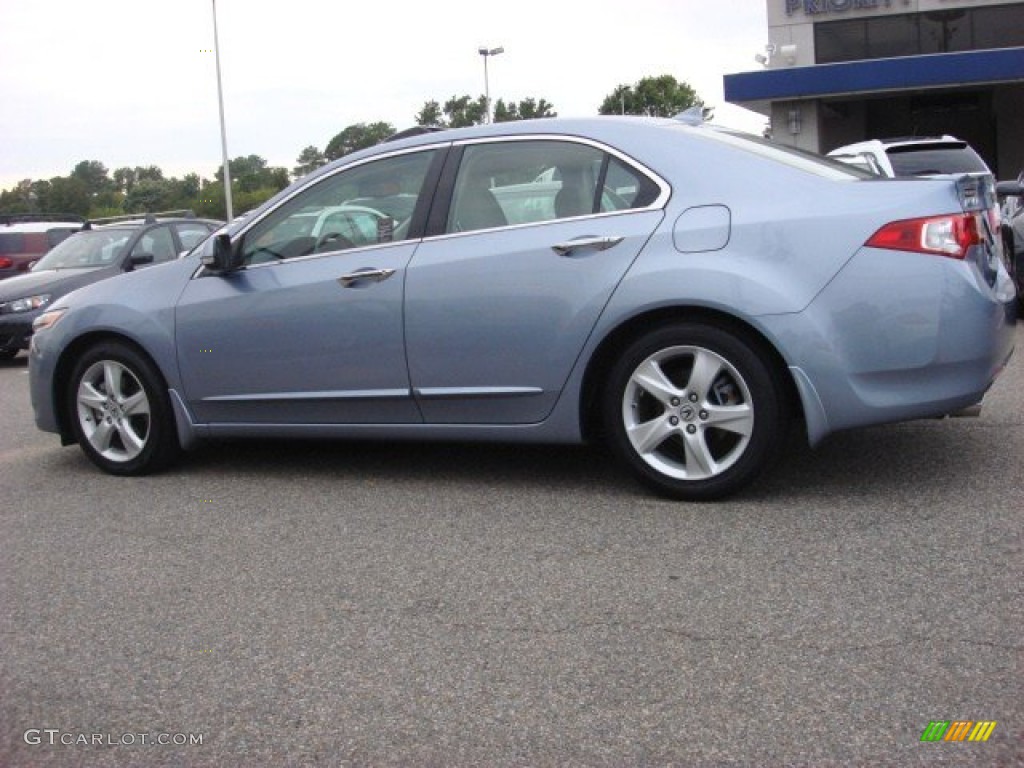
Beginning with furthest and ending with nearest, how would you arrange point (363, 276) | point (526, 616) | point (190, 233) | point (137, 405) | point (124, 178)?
point (124, 178) → point (190, 233) → point (137, 405) → point (363, 276) → point (526, 616)

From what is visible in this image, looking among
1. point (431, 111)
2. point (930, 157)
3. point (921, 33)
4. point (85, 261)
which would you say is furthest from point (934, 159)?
point (431, 111)

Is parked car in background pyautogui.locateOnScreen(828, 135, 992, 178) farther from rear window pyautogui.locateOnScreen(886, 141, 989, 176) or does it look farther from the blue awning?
the blue awning

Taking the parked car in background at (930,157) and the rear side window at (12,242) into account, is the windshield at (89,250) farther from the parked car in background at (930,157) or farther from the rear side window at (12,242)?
the parked car in background at (930,157)

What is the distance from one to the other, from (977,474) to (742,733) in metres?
2.59

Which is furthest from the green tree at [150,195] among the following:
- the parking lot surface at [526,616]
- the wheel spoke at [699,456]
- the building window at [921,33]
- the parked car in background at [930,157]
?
the wheel spoke at [699,456]

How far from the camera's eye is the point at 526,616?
371cm

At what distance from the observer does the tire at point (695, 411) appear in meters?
4.61

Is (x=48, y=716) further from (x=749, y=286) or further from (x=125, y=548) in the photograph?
(x=749, y=286)

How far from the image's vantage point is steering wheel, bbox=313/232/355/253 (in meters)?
5.43

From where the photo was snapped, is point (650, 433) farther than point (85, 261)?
No

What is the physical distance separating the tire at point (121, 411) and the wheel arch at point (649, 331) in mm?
2202

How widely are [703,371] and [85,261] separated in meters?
10.4

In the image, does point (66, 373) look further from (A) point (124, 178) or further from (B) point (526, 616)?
(A) point (124, 178)

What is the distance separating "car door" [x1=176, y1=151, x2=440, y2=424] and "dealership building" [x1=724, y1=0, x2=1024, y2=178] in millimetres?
20460
